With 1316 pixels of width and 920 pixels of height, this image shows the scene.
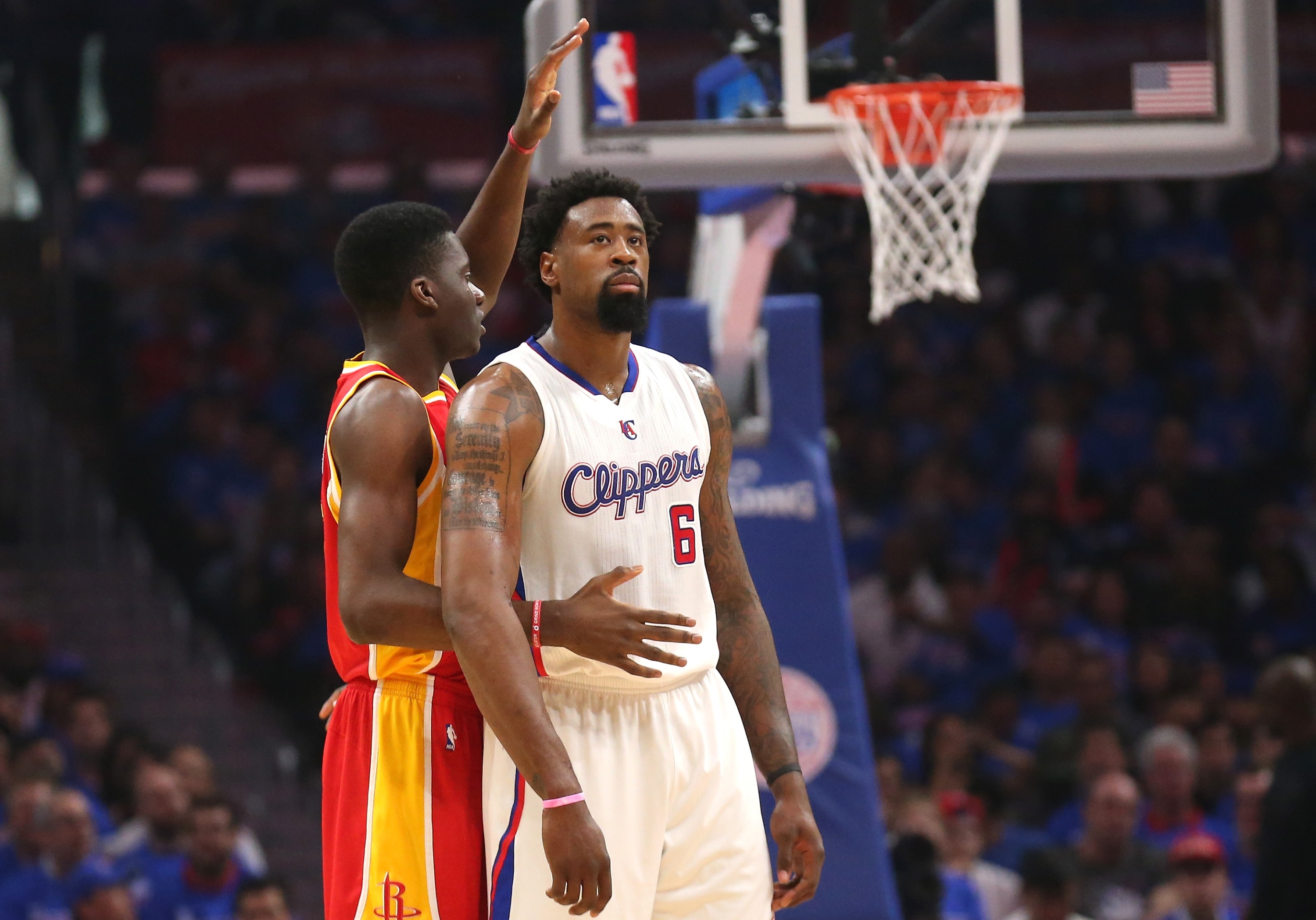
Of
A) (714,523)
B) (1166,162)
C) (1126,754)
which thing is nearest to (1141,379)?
(1126,754)

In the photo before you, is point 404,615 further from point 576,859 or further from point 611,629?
point 576,859

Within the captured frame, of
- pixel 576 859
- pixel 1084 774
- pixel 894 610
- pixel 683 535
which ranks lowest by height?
pixel 1084 774

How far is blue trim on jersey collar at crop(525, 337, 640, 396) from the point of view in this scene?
3.73 m

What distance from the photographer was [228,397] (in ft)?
40.7

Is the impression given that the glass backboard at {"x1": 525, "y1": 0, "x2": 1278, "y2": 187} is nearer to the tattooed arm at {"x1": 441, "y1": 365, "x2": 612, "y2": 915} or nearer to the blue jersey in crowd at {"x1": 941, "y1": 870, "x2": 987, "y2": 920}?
the tattooed arm at {"x1": 441, "y1": 365, "x2": 612, "y2": 915}

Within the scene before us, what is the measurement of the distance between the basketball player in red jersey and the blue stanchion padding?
3031mm

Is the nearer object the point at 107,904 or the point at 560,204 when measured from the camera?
the point at 560,204

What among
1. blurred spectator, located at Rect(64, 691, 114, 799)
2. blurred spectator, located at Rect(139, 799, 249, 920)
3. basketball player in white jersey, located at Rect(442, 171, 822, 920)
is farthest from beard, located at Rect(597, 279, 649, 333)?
blurred spectator, located at Rect(64, 691, 114, 799)

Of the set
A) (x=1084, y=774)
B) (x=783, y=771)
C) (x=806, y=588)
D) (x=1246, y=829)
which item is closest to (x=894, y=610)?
→ (x=1084, y=774)

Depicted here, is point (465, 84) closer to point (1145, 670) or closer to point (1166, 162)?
point (1145, 670)

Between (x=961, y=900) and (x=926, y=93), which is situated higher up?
(x=926, y=93)

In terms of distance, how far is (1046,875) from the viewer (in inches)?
266

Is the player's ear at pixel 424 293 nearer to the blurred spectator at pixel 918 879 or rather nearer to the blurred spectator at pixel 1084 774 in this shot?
the blurred spectator at pixel 918 879

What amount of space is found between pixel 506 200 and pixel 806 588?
2960 mm
